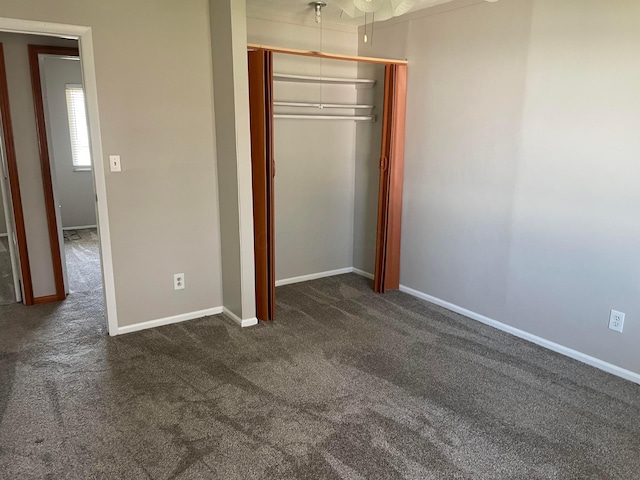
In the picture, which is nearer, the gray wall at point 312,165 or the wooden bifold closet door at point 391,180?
the wooden bifold closet door at point 391,180

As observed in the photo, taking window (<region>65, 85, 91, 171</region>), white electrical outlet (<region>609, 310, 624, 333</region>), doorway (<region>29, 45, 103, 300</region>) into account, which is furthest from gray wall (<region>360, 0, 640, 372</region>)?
window (<region>65, 85, 91, 171</region>)

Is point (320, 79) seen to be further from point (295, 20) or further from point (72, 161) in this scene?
point (72, 161)

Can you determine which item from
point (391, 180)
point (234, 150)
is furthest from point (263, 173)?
point (391, 180)

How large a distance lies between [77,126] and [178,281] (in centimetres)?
440

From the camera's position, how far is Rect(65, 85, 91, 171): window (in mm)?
6598

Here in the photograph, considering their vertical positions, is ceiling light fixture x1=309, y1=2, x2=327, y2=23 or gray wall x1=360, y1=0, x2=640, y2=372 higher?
ceiling light fixture x1=309, y1=2, x2=327, y2=23

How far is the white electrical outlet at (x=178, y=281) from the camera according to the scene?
353 cm

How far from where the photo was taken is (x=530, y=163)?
3.17 metres

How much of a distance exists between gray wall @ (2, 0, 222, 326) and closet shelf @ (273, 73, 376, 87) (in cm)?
77

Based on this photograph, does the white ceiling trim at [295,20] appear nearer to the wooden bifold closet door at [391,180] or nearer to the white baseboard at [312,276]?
the wooden bifold closet door at [391,180]

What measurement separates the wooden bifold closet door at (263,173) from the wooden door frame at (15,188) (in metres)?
1.90

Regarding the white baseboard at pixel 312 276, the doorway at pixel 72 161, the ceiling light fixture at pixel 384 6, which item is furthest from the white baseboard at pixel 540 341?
the doorway at pixel 72 161

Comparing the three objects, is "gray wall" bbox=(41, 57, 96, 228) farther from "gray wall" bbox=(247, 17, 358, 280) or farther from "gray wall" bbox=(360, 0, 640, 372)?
"gray wall" bbox=(360, 0, 640, 372)

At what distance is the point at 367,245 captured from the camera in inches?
185
